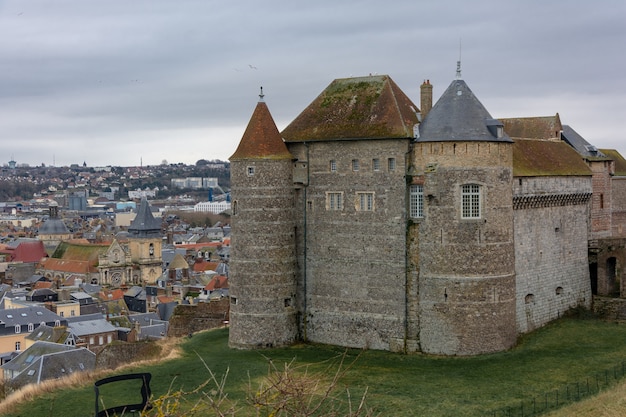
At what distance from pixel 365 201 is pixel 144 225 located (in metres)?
74.1

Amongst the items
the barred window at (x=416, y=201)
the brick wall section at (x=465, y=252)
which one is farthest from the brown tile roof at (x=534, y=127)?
the barred window at (x=416, y=201)

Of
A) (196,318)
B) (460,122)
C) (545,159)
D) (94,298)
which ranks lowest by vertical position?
(94,298)

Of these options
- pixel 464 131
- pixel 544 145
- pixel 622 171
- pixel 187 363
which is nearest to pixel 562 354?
pixel 464 131

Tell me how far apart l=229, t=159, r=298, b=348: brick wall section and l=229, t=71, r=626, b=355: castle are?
6 cm

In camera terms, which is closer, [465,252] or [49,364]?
[465,252]

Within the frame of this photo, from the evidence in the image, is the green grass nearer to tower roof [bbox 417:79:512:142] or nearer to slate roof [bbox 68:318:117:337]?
tower roof [bbox 417:79:512:142]

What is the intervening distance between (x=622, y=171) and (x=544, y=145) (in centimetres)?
1078

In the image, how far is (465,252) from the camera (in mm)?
34562

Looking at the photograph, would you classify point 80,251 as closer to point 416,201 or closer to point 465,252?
point 416,201

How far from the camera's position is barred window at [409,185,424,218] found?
117 feet

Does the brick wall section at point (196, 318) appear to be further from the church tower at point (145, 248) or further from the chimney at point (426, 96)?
the church tower at point (145, 248)

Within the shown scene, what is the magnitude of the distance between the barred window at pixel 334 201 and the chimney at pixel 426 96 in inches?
227

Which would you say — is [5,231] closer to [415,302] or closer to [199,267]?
[199,267]

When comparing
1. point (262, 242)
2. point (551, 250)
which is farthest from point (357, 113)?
point (551, 250)
